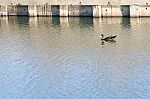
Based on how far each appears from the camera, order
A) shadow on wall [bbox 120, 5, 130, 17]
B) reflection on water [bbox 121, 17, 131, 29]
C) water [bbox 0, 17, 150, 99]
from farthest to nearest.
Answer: shadow on wall [bbox 120, 5, 130, 17] → reflection on water [bbox 121, 17, 131, 29] → water [bbox 0, 17, 150, 99]

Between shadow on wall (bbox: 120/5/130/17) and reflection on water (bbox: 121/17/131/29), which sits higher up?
shadow on wall (bbox: 120/5/130/17)

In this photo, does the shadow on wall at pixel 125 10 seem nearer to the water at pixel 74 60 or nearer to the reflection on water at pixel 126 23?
the reflection on water at pixel 126 23

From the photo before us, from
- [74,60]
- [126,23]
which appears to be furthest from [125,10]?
[74,60]

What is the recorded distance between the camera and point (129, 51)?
43.0 metres

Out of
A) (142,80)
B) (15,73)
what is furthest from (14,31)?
(142,80)

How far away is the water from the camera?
103ft

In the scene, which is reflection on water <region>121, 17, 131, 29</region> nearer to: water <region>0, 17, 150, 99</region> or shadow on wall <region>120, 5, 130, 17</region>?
water <region>0, 17, 150, 99</region>

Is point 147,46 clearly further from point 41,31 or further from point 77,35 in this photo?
point 41,31

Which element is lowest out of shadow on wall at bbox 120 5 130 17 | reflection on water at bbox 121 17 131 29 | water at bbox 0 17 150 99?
water at bbox 0 17 150 99

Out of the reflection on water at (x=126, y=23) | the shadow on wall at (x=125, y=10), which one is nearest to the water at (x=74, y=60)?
the reflection on water at (x=126, y=23)

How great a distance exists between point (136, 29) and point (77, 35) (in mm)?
6940

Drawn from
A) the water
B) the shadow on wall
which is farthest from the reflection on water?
the shadow on wall

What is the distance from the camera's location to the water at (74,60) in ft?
103

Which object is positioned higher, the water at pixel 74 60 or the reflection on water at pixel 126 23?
the reflection on water at pixel 126 23
